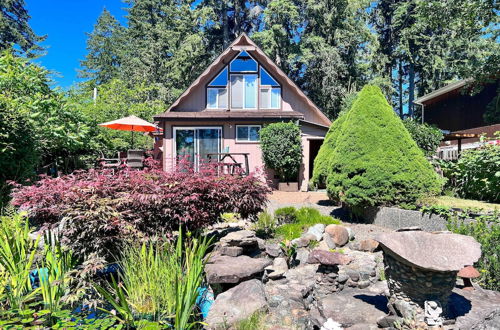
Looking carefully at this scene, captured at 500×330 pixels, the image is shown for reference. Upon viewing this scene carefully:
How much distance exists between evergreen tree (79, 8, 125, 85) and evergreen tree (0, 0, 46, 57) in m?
8.47

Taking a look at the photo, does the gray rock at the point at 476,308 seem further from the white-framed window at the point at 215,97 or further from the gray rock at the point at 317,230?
the white-framed window at the point at 215,97

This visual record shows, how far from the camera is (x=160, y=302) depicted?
9.49ft

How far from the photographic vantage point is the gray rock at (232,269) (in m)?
3.71

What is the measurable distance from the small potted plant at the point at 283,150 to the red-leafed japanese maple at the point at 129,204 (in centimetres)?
819

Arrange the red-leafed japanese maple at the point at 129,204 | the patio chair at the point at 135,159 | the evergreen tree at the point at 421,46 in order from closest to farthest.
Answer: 1. the red-leafed japanese maple at the point at 129,204
2. the patio chair at the point at 135,159
3. the evergreen tree at the point at 421,46

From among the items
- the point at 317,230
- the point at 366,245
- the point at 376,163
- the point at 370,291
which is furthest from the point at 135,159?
the point at 370,291

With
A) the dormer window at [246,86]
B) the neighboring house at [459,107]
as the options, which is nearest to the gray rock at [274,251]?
the dormer window at [246,86]

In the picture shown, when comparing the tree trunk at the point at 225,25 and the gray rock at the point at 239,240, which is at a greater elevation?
the tree trunk at the point at 225,25

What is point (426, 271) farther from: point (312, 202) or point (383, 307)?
point (312, 202)

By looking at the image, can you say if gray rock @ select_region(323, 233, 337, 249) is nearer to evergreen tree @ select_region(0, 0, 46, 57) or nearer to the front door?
the front door

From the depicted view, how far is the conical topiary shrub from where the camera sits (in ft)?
22.3

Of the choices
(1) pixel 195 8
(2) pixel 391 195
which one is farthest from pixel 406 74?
(2) pixel 391 195

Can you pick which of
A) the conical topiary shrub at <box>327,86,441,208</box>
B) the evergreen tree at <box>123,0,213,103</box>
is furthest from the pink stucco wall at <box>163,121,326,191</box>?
the evergreen tree at <box>123,0,213,103</box>

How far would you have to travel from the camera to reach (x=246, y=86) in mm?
15305
